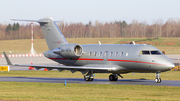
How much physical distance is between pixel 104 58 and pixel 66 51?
404cm

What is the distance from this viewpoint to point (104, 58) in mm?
29375

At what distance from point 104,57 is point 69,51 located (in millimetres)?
3681

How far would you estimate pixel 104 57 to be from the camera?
29391 millimetres

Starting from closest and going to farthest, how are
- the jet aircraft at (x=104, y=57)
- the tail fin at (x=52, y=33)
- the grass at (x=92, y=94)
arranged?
1. the grass at (x=92, y=94)
2. the jet aircraft at (x=104, y=57)
3. the tail fin at (x=52, y=33)

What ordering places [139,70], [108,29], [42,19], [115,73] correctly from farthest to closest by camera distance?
[108,29] < [42,19] < [115,73] < [139,70]

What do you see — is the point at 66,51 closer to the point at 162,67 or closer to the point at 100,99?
the point at 162,67

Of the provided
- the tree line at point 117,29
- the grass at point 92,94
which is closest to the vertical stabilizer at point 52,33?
the grass at point 92,94

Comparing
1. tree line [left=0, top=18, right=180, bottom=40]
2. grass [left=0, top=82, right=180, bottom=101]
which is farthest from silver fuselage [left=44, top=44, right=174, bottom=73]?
tree line [left=0, top=18, right=180, bottom=40]

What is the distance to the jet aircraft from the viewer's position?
2684 centimetres

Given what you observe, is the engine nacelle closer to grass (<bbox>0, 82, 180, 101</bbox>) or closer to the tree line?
grass (<bbox>0, 82, 180, 101</bbox>)

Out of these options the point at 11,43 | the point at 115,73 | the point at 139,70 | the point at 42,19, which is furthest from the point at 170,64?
the point at 11,43

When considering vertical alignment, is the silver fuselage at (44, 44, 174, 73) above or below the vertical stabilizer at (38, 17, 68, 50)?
below

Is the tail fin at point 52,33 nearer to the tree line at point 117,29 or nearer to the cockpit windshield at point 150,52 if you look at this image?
the cockpit windshield at point 150,52

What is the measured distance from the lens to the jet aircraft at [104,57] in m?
26.8
